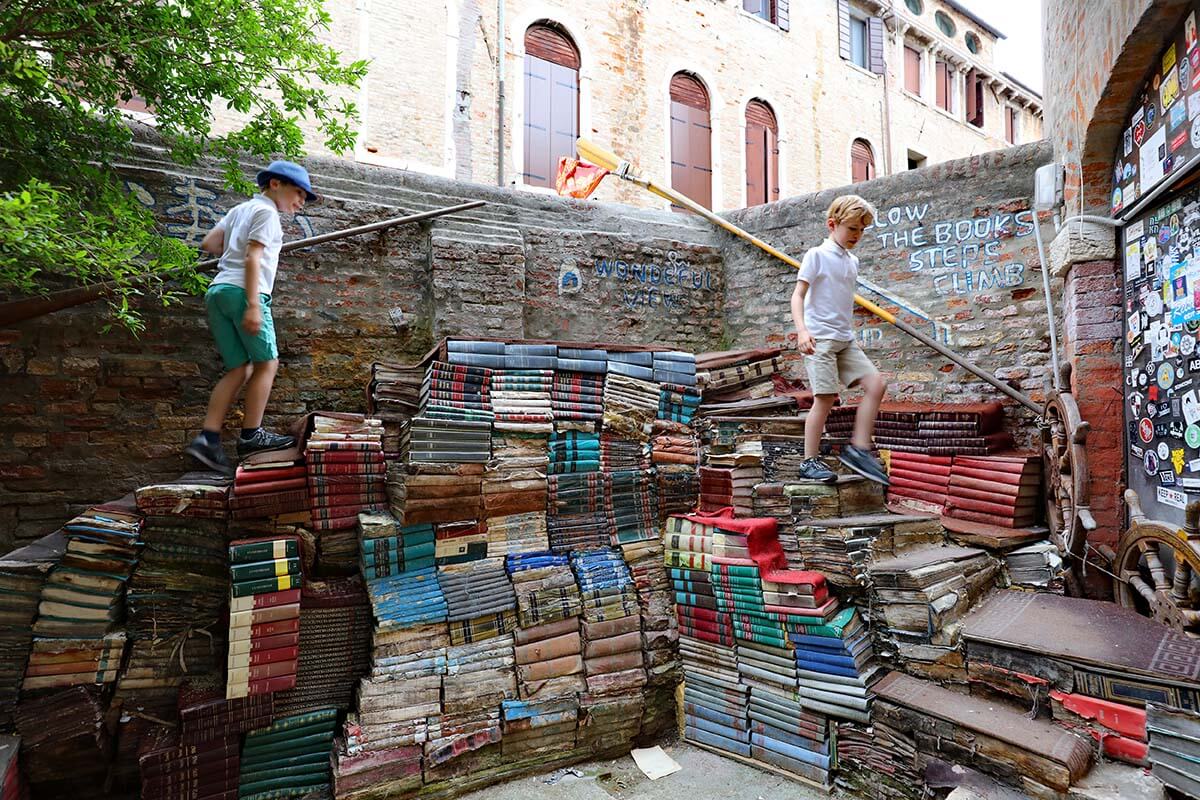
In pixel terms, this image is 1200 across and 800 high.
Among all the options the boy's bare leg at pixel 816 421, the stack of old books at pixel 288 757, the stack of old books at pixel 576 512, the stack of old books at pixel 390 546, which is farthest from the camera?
the stack of old books at pixel 576 512

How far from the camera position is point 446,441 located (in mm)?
3695

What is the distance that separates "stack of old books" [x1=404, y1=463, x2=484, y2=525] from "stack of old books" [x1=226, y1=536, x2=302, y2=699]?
2.14ft

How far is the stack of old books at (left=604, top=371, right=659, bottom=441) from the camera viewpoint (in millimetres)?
4301

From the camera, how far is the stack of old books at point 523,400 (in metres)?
Result: 4.00

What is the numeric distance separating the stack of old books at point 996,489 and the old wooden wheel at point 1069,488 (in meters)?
0.13

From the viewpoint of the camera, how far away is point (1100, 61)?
3822 mm

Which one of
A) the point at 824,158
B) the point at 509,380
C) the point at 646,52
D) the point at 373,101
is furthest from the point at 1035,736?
the point at 824,158

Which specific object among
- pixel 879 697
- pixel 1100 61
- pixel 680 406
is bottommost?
pixel 879 697

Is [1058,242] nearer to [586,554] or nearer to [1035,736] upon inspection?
[1035,736]

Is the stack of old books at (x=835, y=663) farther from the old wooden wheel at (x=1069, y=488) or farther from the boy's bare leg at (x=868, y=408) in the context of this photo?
the old wooden wheel at (x=1069, y=488)

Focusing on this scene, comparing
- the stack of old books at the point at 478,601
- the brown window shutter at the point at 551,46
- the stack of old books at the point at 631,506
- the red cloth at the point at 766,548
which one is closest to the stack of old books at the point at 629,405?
the stack of old books at the point at 631,506

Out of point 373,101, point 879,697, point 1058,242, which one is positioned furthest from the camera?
point 373,101

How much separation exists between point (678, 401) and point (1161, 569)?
2.81 m

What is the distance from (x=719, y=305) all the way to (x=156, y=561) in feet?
17.3
